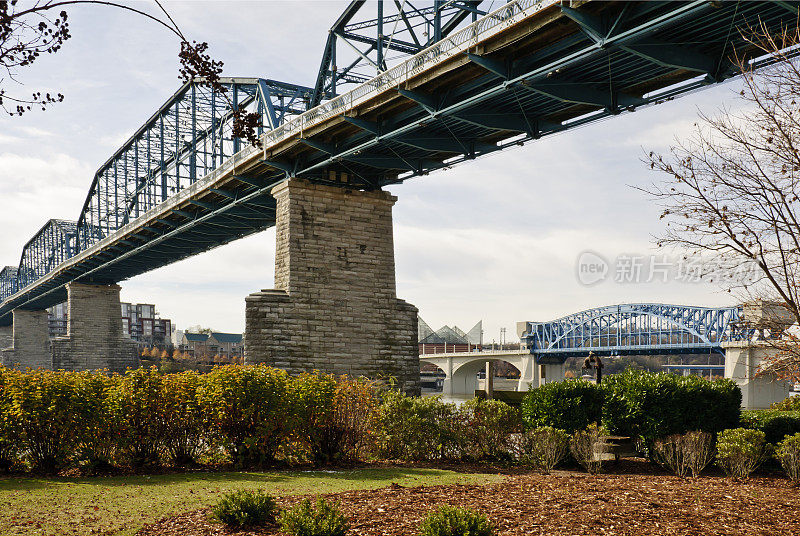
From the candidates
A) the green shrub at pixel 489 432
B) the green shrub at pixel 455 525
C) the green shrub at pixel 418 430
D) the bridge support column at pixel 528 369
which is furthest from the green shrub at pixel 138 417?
the bridge support column at pixel 528 369

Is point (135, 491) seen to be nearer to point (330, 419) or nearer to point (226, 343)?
point (330, 419)

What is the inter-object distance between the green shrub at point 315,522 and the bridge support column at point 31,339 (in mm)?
103752

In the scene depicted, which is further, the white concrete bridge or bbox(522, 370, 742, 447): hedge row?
the white concrete bridge

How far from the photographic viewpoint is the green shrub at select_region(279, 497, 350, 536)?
723cm

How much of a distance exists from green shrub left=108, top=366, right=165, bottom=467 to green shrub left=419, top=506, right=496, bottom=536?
8510mm

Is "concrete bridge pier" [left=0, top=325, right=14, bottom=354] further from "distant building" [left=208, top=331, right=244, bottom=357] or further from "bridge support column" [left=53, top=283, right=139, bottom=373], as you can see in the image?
"bridge support column" [left=53, top=283, right=139, bottom=373]

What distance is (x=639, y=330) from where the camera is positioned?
98.5 meters

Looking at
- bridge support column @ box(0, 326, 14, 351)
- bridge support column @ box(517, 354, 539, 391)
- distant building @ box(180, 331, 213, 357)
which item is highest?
bridge support column @ box(0, 326, 14, 351)

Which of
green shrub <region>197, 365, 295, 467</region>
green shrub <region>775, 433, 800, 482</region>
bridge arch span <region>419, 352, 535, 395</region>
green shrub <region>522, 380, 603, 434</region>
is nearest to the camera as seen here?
green shrub <region>775, 433, 800, 482</region>

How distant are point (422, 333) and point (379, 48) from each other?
163739 millimetres

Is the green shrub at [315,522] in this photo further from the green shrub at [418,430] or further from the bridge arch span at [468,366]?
the bridge arch span at [468,366]

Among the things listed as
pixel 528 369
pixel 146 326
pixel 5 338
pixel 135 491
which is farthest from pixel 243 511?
pixel 146 326

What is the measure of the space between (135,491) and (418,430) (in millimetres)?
6495

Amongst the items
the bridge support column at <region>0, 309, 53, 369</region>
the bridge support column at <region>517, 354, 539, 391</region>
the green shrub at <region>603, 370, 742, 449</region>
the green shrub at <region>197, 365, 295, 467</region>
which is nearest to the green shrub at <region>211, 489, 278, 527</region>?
the green shrub at <region>197, 365, 295, 467</region>
